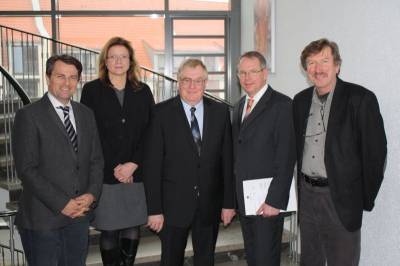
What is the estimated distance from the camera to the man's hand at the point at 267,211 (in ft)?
8.18

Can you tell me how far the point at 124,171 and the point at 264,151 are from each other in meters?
0.84

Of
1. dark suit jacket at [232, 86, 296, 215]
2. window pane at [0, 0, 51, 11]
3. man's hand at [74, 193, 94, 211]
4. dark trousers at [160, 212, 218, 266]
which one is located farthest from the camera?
window pane at [0, 0, 51, 11]

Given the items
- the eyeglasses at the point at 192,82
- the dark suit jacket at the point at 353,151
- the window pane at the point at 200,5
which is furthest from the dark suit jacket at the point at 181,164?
the window pane at the point at 200,5

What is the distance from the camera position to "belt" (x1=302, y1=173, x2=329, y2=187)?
8.07 feet

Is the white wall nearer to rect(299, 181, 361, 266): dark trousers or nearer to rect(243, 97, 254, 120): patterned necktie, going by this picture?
rect(299, 181, 361, 266): dark trousers

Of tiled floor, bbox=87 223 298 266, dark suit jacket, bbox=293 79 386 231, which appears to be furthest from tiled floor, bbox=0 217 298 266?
dark suit jacket, bbox=293 79 386 231

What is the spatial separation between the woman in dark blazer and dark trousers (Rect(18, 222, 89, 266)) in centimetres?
27

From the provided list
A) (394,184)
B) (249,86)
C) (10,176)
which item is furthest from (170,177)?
(10,176)

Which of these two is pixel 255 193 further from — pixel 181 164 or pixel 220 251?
pixel 220 251

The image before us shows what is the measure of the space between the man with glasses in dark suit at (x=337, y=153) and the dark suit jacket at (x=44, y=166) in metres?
1.27

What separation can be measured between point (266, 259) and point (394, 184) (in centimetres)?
93

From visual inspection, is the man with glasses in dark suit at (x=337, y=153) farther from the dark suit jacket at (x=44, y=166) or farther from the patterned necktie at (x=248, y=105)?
the dark suit jacket at (x=44, y=166)

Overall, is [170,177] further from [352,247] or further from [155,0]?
[155,0]

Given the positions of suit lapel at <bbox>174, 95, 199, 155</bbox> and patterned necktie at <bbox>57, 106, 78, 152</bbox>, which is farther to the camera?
suit lapel at <bbox>174, 95, 199, 155</bbox>
